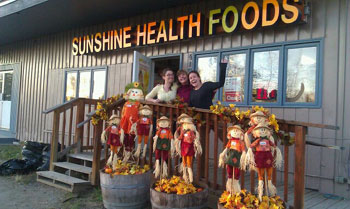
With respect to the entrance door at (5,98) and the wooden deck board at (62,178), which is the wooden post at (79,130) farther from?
the entrance door at (5,98)

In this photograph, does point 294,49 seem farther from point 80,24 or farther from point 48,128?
point 48,128

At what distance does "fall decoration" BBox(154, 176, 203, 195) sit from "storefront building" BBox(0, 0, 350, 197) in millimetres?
2333

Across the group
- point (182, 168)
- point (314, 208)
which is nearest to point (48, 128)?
point (182, 168)

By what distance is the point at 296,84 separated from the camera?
510 cm

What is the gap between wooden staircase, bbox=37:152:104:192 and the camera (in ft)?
16.7

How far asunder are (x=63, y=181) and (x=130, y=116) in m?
1.98

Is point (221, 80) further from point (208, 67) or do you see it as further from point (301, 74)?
point (208, 67)

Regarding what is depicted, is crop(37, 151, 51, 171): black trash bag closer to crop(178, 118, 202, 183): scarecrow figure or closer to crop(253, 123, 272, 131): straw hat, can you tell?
crop(178, 118, 202, 183): scarecrow figure

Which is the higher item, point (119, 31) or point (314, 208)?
point (119, 31)

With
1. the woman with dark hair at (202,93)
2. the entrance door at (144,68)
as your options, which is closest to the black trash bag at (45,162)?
the entrance door at (144,68)

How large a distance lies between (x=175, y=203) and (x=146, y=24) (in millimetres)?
4791

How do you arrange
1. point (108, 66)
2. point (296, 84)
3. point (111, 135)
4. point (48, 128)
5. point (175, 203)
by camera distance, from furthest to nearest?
point (48, 128) < point (108, 66) < point (296, 84) < point (111, 135) < point (175, 203)

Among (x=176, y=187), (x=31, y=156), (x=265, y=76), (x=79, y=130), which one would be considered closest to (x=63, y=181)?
(x=79, y=130)

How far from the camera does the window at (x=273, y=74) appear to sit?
4.95m
